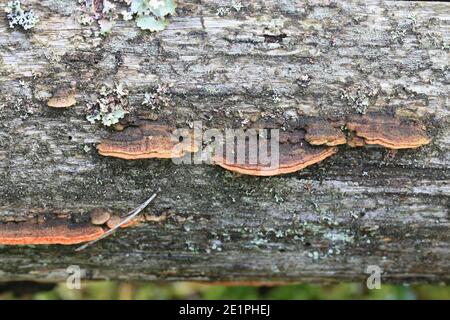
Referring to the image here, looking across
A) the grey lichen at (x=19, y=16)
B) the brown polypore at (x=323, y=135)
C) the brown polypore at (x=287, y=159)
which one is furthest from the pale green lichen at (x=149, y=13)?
the brown polypore at (x=323, y=135)

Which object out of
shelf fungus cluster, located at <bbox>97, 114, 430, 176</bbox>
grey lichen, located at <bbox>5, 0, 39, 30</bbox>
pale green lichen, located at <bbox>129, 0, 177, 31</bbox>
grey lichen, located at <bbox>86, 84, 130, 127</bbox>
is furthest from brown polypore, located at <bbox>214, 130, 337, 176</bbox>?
grey lichen, located at <bbox>5, 0, 39, 30</bbox>

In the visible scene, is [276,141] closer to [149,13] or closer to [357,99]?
[357,99]

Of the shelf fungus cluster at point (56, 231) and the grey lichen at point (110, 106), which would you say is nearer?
the grey lichen at point (110, 106)

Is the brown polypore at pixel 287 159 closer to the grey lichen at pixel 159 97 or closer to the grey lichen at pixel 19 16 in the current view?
the grey lichen at pixel 159 97

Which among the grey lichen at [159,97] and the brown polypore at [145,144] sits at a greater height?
the grey lichen at [159,97]

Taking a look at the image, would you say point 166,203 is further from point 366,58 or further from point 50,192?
point 366,58

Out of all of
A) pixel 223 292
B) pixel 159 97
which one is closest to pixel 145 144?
pixel 159 97

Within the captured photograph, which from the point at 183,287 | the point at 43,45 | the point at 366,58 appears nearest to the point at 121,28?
the point at 43,45

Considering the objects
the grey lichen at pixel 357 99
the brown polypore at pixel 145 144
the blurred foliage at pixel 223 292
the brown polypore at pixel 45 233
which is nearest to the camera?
the brown polypore at pixel 145 144
